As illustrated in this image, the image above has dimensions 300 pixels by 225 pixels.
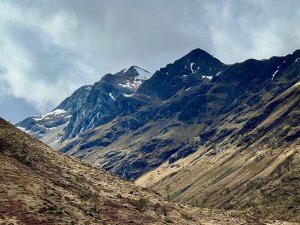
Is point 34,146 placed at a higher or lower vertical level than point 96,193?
higher

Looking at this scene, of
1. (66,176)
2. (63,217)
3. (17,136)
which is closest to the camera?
(63,217)

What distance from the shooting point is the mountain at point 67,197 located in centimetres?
6656

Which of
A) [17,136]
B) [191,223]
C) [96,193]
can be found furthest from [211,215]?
[17,136]

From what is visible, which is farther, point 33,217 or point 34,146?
point 34,146

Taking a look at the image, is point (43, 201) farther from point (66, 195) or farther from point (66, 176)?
point (66, 176)

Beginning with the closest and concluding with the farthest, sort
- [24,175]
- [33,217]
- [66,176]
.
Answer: [33,217], [24,175], [66,176]

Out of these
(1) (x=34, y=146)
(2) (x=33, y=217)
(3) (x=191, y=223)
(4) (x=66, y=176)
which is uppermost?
(1) (x=34, y=146)

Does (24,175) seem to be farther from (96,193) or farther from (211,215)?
(211,215)

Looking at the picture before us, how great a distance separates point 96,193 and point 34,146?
22.8m

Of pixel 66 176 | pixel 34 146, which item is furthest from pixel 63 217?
pixel 34 146

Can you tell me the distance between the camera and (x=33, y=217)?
208 ft

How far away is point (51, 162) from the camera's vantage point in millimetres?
95062

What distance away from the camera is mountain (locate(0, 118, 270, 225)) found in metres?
66.6

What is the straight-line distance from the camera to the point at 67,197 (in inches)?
3051
